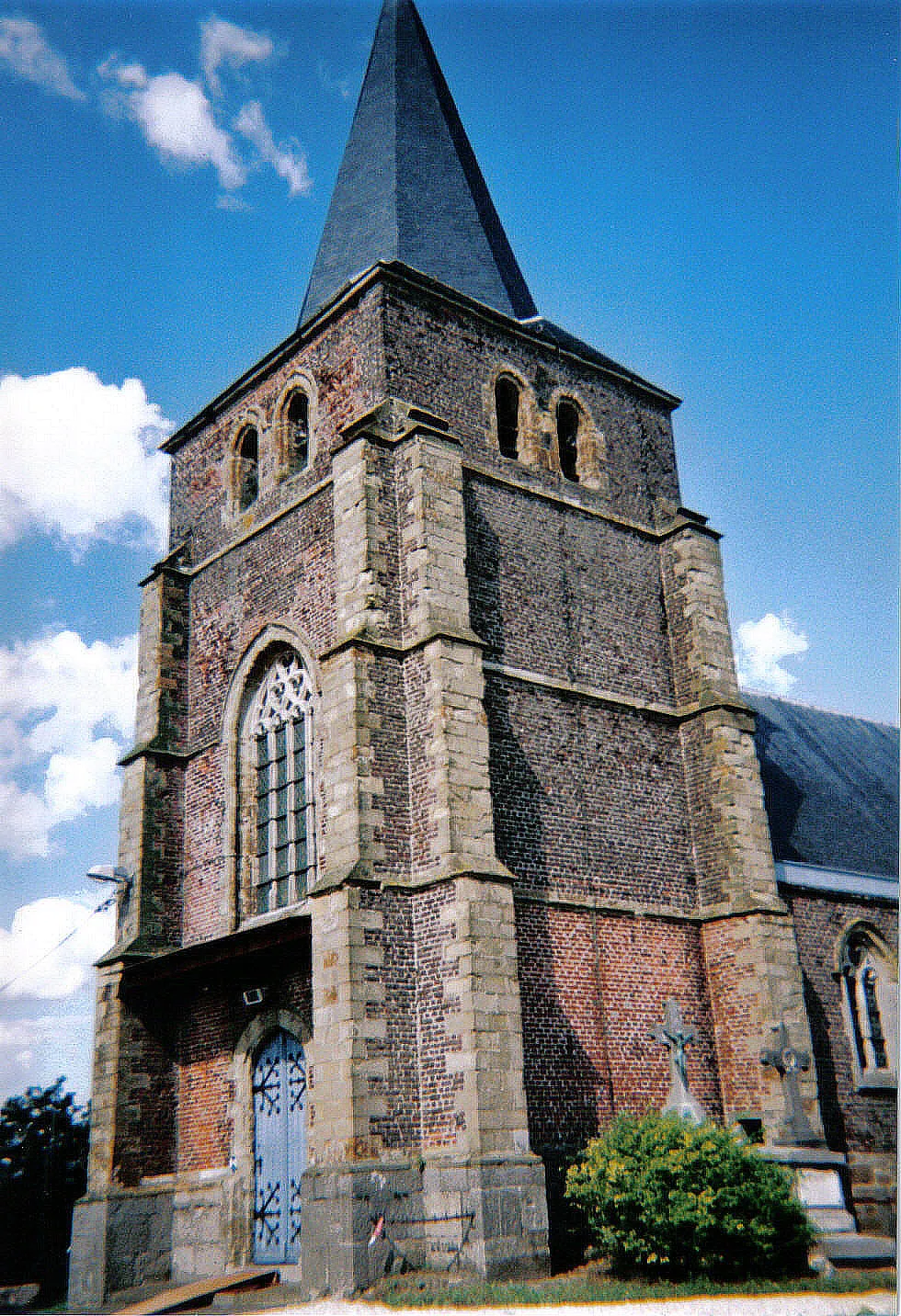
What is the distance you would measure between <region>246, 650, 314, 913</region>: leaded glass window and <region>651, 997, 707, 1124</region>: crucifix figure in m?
4.50

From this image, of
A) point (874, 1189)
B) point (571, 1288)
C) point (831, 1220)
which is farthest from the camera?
point (874, 1189)

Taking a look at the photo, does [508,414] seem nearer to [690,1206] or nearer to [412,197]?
[412,197]

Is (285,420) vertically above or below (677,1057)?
above

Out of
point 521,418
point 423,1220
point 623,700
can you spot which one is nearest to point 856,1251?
point 423,1220

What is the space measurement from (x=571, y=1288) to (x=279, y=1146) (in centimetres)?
482

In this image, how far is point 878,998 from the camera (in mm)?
18000

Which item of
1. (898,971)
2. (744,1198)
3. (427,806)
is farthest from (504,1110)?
(898,971)

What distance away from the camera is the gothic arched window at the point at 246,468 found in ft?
59.9

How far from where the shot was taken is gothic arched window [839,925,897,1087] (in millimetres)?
17047

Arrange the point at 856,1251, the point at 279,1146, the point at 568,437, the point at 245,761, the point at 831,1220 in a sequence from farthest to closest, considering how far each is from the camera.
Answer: the point at 568,437
the point at 245,761
the point at 279,1146
the point at 831,1220
the point at 856,1251

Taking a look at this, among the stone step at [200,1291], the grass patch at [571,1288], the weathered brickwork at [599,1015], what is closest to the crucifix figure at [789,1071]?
the weathered brickwork at [599,1015]

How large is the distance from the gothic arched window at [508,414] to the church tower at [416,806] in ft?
0.14

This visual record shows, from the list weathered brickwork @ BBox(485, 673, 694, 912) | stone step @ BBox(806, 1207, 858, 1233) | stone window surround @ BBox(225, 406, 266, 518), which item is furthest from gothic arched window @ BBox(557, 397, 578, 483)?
stone step @ BBox(806, 1207, 858, 1233)

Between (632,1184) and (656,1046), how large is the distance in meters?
3.54
